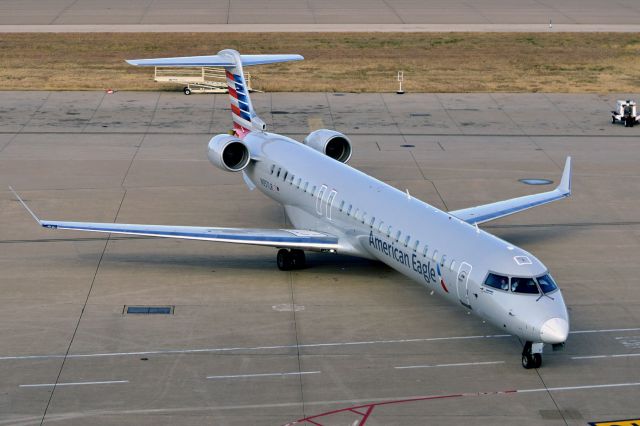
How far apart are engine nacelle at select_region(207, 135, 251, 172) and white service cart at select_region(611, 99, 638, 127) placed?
919 inches

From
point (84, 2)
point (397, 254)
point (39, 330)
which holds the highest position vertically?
point (84, 2)

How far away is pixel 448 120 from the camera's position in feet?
174

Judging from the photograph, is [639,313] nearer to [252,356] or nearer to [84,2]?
[252,356]

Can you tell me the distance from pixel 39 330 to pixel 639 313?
14934mm

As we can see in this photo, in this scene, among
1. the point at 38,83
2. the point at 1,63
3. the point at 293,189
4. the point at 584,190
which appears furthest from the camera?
the point at 1,63

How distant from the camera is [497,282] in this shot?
25281 millimetres

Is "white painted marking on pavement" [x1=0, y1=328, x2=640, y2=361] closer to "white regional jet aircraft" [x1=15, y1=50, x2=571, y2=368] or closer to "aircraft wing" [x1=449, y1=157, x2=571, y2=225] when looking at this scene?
"white regional jet aircraft" [x1=15, y1=50, x2=571, y2=368]

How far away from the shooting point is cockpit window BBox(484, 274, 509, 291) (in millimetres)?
25172

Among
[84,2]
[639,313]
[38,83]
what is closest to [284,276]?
[639,313]

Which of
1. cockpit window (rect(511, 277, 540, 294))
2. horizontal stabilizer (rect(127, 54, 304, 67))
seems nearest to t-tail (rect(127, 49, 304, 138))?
horizontal stabilizer (rect(127, 54, 304, 67))

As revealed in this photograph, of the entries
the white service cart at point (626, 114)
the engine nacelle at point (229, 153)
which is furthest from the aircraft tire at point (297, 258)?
the white service cart at point (626, 114)

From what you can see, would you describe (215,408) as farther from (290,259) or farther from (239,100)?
(239,100)

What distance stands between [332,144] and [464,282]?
12122mm

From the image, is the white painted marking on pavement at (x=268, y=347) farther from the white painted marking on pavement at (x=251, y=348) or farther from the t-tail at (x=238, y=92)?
the t-tail at (x=238, y=92)
